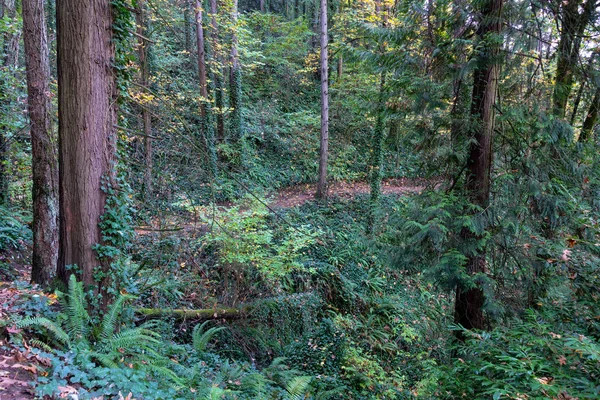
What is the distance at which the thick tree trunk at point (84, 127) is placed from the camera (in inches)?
148

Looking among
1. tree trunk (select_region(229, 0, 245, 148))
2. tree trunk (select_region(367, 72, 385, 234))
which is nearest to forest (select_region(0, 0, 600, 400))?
tree trunk (select_region(367, 72, 385, 234))

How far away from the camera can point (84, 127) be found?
3.86 meters

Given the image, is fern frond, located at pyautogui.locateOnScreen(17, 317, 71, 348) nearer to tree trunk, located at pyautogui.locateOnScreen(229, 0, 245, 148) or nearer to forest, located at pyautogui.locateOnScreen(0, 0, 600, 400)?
forest, located at pyautogui.locateOnScreen(0, 0, 600, 400)

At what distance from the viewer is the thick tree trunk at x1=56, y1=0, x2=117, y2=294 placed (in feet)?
12.3

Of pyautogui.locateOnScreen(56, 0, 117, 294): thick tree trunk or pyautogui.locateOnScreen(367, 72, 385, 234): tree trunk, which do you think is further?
pyautogui.locateOnScreen(367, 72, 385, 234): tree trunk

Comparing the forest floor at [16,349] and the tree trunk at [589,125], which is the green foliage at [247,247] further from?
the tree trunk at [589,125]

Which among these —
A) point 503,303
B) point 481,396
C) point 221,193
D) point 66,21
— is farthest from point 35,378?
point 221,193

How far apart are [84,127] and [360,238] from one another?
4811mm

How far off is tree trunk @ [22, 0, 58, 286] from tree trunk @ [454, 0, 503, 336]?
657 cm

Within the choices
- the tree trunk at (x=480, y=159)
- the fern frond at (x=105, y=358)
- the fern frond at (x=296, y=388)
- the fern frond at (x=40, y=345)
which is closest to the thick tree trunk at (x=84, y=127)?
the fern frond at (x=40, y=345)

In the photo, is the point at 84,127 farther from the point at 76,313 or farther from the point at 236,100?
the point at 236,100

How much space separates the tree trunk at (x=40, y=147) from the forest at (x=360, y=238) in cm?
3

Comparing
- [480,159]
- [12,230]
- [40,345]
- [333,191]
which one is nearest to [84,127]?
[40,345]

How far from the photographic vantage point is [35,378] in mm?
2670
